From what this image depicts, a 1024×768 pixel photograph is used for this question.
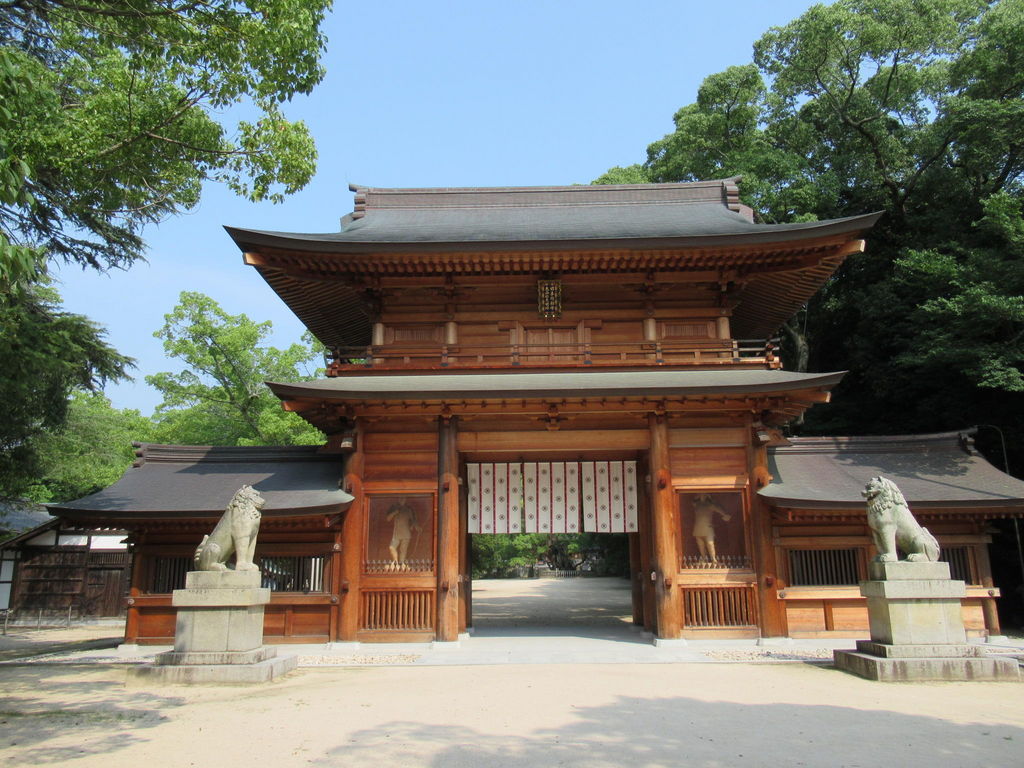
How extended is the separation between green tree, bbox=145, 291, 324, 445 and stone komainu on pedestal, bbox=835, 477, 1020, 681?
24.1 meters

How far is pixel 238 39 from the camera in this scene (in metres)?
10.0

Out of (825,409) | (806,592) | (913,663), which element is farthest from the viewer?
(825,409)

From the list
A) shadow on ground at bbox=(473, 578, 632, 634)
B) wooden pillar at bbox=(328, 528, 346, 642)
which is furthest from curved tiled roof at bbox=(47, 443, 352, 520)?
shadow on ground at bbox=(473, 578, 632, 634)

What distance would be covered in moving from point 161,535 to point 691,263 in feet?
39.7

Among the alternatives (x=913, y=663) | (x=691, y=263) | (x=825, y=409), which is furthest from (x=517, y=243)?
(x=825, y=409)

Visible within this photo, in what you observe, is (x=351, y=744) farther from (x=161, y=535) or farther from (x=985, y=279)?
(x=985, y=279)

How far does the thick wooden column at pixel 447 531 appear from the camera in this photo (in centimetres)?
1335

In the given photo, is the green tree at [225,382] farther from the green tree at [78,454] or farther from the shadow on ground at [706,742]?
the shadow on ground at [706,742]

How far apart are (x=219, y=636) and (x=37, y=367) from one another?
6.10m

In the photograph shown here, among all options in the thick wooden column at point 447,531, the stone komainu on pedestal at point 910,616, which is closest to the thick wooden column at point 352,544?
the thick wooden column at point 447,531

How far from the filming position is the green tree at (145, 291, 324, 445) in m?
30.7

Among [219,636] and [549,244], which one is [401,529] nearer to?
[219,636]

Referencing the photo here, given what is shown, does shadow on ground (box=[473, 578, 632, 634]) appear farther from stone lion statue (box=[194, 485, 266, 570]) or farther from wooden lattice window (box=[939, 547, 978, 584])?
stone lion statue (box=[194, 485, 266, 570])

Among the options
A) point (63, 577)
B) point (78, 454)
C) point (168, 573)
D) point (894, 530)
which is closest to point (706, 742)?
point (894, 530)
